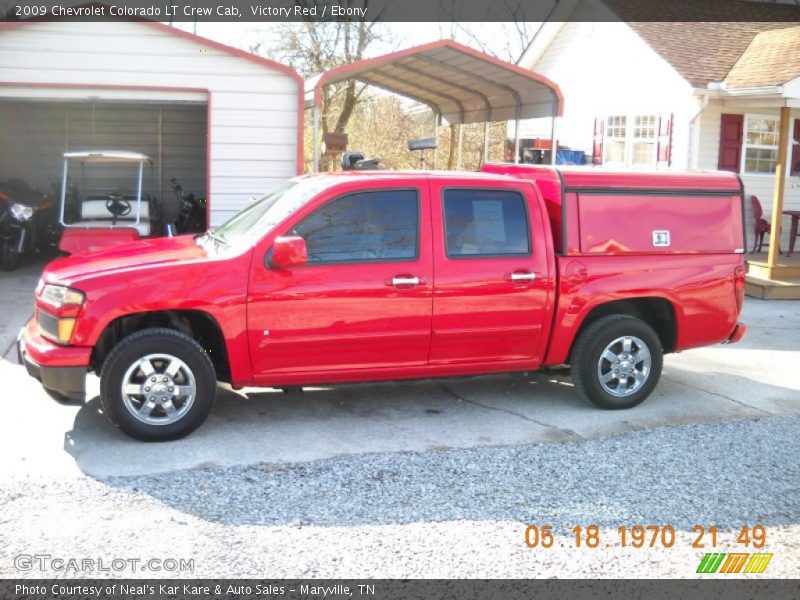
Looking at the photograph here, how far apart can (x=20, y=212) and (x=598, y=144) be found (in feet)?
36.7

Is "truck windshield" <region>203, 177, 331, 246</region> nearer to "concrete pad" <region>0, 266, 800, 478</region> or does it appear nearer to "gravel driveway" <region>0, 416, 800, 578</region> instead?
"concrete pad" <region>0, 266, 800, 478</region>

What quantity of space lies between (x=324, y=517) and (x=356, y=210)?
2.30m

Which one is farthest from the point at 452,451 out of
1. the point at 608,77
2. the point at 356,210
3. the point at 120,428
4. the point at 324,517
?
the point at 608,77

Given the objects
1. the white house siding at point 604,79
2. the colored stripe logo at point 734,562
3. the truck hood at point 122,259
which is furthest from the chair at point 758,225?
the colored stripe logo at point 734,562

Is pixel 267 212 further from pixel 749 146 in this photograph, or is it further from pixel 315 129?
pixel 749 146

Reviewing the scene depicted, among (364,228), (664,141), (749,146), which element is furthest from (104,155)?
(749,146)

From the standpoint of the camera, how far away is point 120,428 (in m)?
5.80

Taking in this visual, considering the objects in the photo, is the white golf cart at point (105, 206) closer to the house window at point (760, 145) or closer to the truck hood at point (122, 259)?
the truck hood at point (122, 259)

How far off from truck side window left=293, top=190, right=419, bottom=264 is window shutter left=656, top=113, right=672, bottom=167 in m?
11.7

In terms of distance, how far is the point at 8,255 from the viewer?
13266mm

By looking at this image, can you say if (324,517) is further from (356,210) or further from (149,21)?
(149,21)

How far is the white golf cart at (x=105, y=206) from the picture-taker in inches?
446

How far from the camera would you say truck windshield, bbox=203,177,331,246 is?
623 cm

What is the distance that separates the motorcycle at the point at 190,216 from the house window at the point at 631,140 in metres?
8.19
